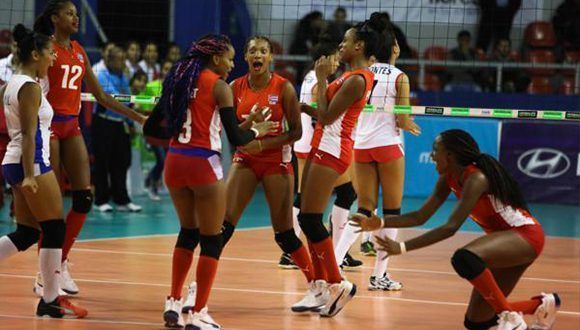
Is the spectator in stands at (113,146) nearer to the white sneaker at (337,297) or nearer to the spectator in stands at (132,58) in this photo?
the spectator in stands at (132,58)

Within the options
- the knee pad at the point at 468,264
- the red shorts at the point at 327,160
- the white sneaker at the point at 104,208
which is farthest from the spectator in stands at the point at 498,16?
the knee pad at the point at 468,264

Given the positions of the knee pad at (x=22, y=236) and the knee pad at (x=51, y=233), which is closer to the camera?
the knee pad at (x=51, y=233)

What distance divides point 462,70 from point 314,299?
1078 centimetres

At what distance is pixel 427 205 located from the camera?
7223 millimetres

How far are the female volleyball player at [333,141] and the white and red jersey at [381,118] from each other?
127 centimetres

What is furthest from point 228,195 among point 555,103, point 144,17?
point 144,17

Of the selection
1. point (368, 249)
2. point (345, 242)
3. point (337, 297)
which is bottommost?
point (368, 249)

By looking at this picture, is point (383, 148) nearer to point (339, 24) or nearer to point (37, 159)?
point (37, 159)

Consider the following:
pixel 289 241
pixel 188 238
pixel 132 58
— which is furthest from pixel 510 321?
pixel 132 58

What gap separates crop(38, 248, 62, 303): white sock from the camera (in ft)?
25.1

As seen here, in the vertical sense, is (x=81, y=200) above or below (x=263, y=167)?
below

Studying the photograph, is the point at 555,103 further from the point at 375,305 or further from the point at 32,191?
the point at 32,191

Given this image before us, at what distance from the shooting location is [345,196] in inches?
405

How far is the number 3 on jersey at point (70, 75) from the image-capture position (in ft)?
27.6
